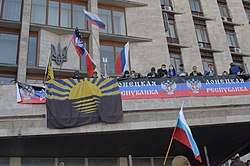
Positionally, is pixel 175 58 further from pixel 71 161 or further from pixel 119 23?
pixel 71 161

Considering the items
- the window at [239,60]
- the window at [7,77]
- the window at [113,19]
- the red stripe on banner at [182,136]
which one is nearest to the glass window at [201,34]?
the window at [239,60]

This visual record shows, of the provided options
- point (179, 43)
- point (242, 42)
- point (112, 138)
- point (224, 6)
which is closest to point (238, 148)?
point (112, 138)

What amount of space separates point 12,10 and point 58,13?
9.16 feet

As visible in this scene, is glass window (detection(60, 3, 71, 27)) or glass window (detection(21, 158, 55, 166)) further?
glass window (detection(60, 3, 71, 27))

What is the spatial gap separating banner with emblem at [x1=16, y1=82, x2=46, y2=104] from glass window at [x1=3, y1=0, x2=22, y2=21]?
8.01 m

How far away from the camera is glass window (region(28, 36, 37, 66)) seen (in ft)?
63.8

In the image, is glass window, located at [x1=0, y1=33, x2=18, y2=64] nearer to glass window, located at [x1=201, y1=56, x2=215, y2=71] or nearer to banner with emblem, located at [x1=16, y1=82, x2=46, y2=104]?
banner with emblem, located at [x1=16, y1=82, x2=46, y2=104]

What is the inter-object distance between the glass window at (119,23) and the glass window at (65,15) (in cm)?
316

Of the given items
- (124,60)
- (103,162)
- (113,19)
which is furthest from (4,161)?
(113,19)

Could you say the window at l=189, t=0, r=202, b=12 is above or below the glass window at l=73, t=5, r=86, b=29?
above

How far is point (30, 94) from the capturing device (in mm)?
13625

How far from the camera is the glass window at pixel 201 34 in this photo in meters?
26.0

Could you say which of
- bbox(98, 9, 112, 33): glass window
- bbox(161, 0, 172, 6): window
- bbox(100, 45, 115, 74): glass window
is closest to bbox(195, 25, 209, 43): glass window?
bbox(161, 0, 172, 6): window

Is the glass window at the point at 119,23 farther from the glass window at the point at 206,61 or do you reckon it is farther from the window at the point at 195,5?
the window at the point at 195,5
